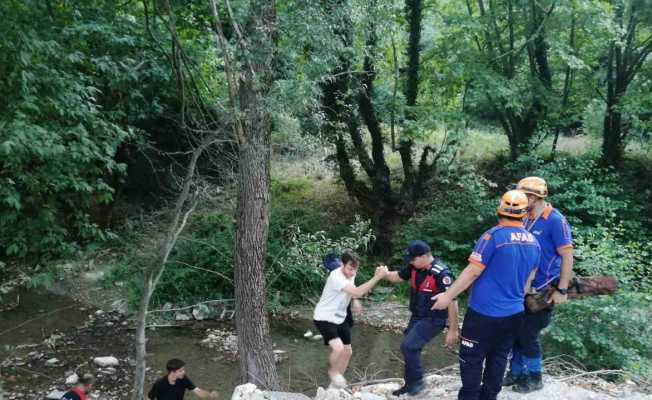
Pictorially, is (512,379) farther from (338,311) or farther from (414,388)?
(338,311)

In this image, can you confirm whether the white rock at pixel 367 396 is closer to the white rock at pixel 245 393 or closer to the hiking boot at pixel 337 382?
the hiking boot at pixel 337 382

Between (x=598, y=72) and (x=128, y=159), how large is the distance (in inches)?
446

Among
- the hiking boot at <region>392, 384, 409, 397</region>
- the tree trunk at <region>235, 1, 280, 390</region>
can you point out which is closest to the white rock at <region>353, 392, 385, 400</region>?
the hiking boot at <region>392, 384, 409, 397</region>

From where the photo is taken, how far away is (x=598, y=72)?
1204 centimetres

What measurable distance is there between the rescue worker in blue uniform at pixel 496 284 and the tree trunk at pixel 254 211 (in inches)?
102

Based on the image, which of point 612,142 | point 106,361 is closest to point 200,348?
point 106,361

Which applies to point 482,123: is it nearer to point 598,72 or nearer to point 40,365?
point 598,72

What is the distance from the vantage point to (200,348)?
8.91 metres

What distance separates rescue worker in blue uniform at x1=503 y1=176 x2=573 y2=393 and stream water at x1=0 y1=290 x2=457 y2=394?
10.3 ft

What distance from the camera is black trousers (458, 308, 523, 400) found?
3.96 m

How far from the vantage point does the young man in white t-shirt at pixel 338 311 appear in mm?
5500

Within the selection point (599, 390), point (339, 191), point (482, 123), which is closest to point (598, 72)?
point (482, 123)

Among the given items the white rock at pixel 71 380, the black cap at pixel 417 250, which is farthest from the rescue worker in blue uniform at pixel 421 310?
the white rock at pixel 71 380

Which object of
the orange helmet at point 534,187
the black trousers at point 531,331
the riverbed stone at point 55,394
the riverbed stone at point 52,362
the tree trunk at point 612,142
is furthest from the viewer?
the tree trunk at point 612,142
